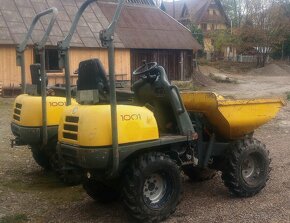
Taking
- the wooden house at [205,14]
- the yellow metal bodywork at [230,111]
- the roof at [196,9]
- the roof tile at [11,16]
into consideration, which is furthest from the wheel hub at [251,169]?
the roof at [196,9]

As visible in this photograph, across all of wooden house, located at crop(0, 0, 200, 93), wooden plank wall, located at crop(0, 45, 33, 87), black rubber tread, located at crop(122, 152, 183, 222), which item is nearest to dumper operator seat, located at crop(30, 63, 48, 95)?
black rubber tread, located at crop(122, 152, 183, 222)

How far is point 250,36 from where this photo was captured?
4888 centimetres

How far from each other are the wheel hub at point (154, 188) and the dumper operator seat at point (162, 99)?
2.15 ft

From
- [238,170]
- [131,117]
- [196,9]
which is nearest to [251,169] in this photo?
[238,170]

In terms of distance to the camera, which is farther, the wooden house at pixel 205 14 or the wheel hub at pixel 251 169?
the wooden house at pixel 205 14

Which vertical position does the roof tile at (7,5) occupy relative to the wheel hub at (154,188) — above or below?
above

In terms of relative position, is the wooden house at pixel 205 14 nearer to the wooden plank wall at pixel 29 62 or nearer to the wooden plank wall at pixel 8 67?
the wooden plank wall at pixel 29 62

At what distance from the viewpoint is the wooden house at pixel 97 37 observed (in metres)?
20.7

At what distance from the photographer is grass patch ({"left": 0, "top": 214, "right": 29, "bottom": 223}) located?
5.28m

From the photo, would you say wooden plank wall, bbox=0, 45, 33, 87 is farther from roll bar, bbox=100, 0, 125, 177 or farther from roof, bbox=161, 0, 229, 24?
roof, bbox=161, 0, 229, 24

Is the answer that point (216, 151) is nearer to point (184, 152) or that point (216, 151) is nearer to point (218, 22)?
point (184, 152)

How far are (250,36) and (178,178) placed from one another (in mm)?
45856

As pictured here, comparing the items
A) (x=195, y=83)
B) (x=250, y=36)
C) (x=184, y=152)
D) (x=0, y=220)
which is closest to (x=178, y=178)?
(x=184, y=152)

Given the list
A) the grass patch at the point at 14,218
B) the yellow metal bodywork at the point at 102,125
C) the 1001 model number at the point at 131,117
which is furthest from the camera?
the grass patch at the point at 14,218
